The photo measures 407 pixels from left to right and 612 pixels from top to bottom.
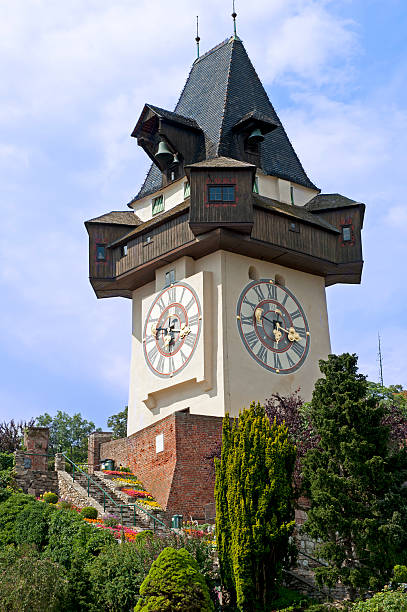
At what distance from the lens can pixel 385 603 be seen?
67.6 feet

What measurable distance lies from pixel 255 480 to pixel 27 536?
702 centimetres

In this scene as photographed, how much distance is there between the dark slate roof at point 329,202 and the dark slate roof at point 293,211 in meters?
0.41

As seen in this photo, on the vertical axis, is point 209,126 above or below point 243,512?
above

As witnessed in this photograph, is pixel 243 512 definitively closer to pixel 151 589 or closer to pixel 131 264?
pixel 151 589

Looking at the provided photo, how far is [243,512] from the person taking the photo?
22.8 meters

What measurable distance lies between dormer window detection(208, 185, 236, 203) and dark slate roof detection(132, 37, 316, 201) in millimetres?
3065

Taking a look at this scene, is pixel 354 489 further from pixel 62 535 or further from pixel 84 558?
pixel 62 535

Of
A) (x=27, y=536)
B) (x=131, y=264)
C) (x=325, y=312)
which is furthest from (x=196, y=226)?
(x=27, y=536)

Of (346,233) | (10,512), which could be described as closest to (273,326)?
(346,233)

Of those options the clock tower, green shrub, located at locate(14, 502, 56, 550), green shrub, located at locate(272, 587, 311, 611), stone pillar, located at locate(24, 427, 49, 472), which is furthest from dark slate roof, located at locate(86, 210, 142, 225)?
green shrub, located at locate(272, 587, 311, 611)

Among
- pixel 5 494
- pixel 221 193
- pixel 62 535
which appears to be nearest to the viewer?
pixel 62 535

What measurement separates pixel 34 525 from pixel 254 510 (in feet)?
22.9

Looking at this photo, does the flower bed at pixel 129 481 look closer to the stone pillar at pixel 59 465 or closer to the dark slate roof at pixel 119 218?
the stone pillar at pixel 59 465

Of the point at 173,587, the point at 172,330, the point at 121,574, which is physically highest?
the point at 172,330
